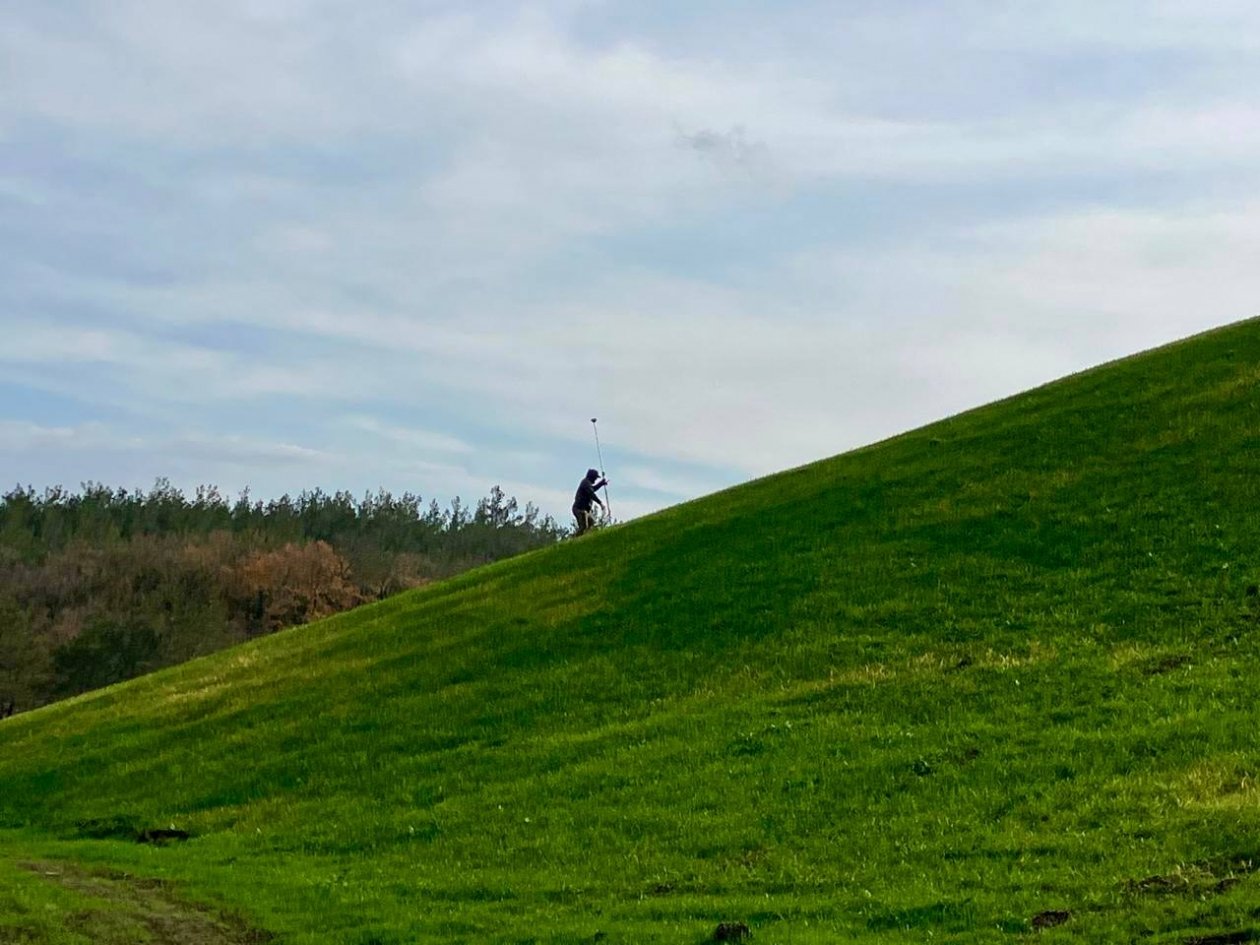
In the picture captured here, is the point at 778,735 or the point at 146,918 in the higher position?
the point at 778,735

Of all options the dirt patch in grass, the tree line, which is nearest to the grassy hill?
the dirt patch in grass

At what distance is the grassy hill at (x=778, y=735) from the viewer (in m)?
17.7

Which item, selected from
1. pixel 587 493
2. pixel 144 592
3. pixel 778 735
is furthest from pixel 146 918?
pixel 144 592

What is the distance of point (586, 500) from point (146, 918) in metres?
41.2

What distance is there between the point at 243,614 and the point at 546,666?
406 feet

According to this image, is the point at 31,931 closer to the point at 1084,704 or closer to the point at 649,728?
the point at 649,728

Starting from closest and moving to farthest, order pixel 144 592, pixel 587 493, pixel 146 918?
pixel 146 918 → pixel 587 493 → pixel 144 592

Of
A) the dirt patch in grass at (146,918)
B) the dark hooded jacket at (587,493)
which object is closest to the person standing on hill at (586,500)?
the dark hooded jacket at (587,493)

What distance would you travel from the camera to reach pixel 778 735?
2600cm

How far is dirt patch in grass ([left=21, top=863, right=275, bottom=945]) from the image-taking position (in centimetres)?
1883

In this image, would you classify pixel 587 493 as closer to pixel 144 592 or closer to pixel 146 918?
pixel 146 918

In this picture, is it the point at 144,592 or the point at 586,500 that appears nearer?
the point at 586,500

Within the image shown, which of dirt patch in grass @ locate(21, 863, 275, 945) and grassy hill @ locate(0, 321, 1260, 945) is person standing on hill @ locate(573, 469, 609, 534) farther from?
dirt patch in grass @ locate(21, 863, 275, 945)

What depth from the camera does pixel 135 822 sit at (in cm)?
3020
